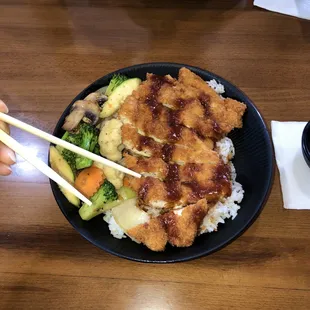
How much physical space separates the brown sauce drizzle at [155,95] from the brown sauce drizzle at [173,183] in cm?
31

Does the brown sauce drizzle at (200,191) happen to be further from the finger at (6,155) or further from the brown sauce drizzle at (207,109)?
the finger at (6,155)

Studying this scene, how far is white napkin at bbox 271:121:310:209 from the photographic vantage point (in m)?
1.98

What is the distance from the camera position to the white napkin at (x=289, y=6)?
2641mm

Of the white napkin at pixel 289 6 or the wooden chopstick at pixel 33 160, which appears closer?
the wooden chopstick at pixel 33 160

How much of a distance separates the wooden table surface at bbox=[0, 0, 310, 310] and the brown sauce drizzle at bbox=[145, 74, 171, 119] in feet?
1.69

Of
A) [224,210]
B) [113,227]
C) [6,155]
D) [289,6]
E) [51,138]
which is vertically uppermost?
[289,6]

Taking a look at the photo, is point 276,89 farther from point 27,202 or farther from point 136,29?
point 27,202

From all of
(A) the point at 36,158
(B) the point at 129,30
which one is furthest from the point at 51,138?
(B) the point at 129,30

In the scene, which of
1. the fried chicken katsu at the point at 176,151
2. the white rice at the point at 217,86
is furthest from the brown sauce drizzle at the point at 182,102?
the white rice at the point at 217,86

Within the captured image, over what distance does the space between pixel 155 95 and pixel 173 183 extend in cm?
51

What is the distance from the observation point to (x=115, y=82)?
2.17 m

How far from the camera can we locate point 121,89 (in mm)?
2137

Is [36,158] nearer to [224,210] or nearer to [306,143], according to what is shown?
[224,210]

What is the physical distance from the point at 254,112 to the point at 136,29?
1.18 metres
